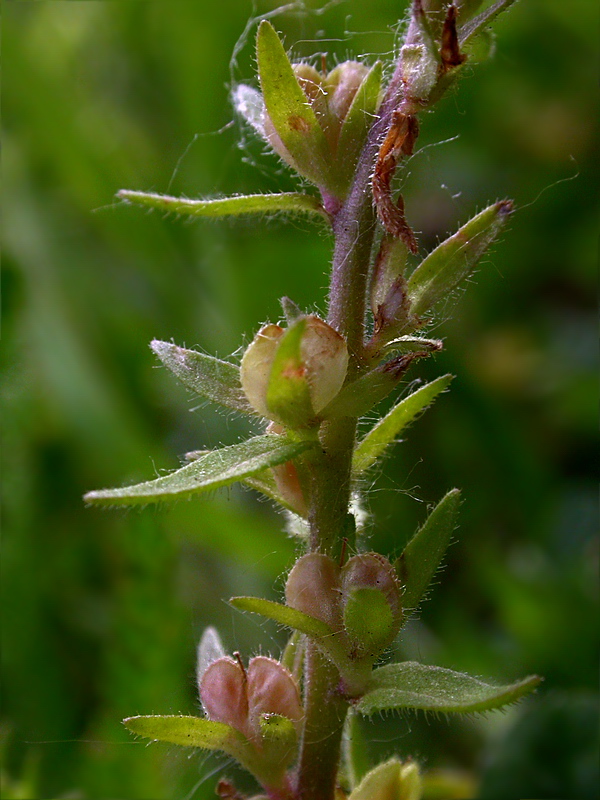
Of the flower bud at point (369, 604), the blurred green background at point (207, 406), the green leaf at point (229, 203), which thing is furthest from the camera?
the blurred green background at point (207, 406)

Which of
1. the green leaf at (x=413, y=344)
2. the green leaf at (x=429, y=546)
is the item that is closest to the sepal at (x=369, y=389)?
the green leaf at (x=413, y=344)

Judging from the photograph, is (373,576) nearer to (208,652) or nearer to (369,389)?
(369,389)

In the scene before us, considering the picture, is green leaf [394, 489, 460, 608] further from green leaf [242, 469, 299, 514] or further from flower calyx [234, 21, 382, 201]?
flower calyx [234, 21, 382, 201]

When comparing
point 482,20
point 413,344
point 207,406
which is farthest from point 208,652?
point 207,406

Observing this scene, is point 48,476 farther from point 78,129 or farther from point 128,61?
point 128,61

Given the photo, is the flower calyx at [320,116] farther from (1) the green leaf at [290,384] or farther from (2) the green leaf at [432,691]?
(2) the green leaf at [432,691]

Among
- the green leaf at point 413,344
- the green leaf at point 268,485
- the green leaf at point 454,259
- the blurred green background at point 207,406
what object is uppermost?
the green leaf at point 454,259
